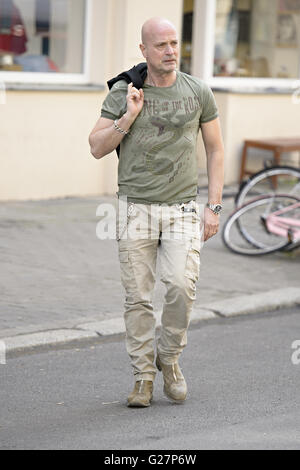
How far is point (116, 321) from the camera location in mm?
7305

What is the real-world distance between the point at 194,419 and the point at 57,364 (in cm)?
134

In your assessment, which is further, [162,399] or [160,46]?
[162,399]

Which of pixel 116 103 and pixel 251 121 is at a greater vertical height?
pixel 116 103

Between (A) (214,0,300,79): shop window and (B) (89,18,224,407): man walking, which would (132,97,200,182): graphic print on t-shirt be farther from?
(A) (214,0,300,79): shop window

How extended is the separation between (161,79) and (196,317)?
2.69 metres

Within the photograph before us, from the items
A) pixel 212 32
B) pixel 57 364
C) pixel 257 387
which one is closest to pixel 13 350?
pixel 57 364

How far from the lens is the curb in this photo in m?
6.70

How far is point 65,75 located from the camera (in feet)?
41.0

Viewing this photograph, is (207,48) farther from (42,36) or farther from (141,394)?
(141,394)

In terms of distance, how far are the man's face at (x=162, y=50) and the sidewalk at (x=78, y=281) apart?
2.24m

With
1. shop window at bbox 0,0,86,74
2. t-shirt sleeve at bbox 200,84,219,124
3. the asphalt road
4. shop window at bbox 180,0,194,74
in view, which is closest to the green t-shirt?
t-shirt sleeve at bbox 200,84,219,124

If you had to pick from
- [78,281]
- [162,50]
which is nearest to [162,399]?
[162,50]

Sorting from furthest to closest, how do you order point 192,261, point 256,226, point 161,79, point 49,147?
1. point 49,147
2. point 256,226
3. point 192,261
4. point 161,79
